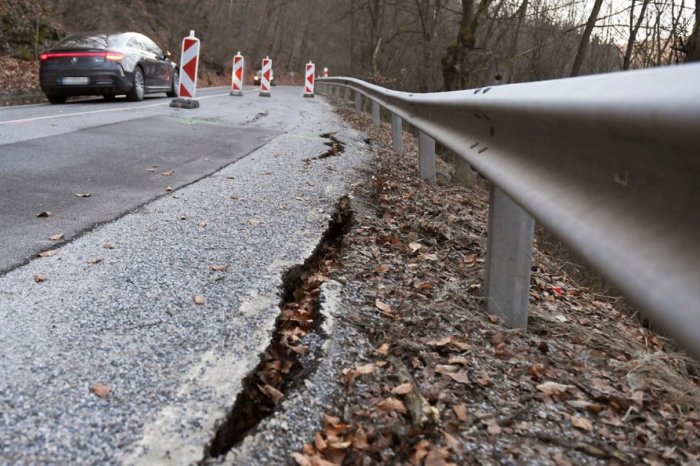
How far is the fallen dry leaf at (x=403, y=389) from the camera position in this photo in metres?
1.96

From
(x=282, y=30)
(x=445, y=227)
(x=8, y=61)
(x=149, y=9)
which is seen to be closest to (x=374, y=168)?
(x=445, y=227)

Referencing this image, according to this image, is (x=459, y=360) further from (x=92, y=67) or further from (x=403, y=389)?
(x=92, y=67)

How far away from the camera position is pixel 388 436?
1.76m

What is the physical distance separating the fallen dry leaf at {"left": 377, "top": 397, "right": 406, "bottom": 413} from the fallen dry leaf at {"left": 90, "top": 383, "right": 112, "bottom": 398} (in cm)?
86

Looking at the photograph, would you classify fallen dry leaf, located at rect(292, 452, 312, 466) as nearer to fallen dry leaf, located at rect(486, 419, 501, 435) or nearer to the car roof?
fallen dry leaf, located at rect(486, 419, 501, 435)

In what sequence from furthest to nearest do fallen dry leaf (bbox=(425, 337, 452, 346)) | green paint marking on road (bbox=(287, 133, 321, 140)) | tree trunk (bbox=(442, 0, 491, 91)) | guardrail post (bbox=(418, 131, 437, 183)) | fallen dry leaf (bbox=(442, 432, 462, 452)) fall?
tree trunk (bbox=(442, 0, 491, 91)), green paint marking on road (bbox=(287, 133, 321, 140)), guardrail post (bbox=(418, 131, 437, 183)), fallen dry leaf (bbox=(425, 337, 452, 346)), fallen dry leaf (bbox=(442, 432, 462, 452))

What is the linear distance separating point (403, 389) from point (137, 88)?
41.1ft

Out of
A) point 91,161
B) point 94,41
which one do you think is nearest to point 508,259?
point 91,161

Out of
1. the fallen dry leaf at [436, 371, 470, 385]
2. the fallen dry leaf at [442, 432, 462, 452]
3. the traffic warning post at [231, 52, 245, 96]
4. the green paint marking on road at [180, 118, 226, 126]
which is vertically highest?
the traffic warning post at [231, 52, 245, 96]

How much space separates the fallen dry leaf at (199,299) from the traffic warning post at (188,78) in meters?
9.70

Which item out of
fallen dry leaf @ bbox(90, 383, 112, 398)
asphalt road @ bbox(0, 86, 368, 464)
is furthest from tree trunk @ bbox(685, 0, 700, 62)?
fallen dry leaf @ bbox(90, 383, 112, 398)

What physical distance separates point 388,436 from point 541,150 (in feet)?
3.37

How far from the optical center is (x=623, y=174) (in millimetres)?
1279

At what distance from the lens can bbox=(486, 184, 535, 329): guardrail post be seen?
101 inches
